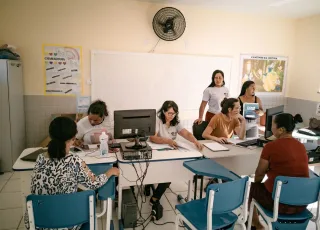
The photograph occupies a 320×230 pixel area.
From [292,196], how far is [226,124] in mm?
1379

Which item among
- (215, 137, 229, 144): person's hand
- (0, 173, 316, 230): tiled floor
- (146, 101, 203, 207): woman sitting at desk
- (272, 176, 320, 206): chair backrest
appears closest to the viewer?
(272, 176, 320, 206): chair backrest

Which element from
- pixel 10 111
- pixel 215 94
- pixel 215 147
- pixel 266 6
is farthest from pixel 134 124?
pixel 266 6

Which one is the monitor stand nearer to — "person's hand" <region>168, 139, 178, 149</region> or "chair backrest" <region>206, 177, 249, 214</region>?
"person's hand" <region>168, 139, 178, 149</region>

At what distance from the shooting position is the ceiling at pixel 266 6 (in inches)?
152

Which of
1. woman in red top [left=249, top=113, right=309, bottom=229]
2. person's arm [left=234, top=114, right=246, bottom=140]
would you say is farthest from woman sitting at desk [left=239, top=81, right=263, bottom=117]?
woman in red top [left=249, top=113, right=309, bottom=229]

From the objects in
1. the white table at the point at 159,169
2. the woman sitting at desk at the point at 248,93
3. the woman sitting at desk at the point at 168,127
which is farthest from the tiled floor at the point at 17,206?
the woman sitting at desk at the point at 248,93

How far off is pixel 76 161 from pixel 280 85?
4.68 metres

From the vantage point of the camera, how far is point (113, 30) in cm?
402

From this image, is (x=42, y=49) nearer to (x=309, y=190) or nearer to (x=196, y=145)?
(x=196, y=145)

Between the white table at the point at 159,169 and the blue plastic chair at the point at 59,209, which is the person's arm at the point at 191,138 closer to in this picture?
the white table at the point at 159,169

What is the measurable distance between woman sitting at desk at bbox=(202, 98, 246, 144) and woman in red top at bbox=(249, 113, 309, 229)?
0.89 m

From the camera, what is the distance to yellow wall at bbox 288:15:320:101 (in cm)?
456

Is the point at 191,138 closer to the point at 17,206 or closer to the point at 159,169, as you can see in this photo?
the point at 159,169

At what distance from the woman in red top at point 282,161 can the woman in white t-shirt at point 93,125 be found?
1638mm
